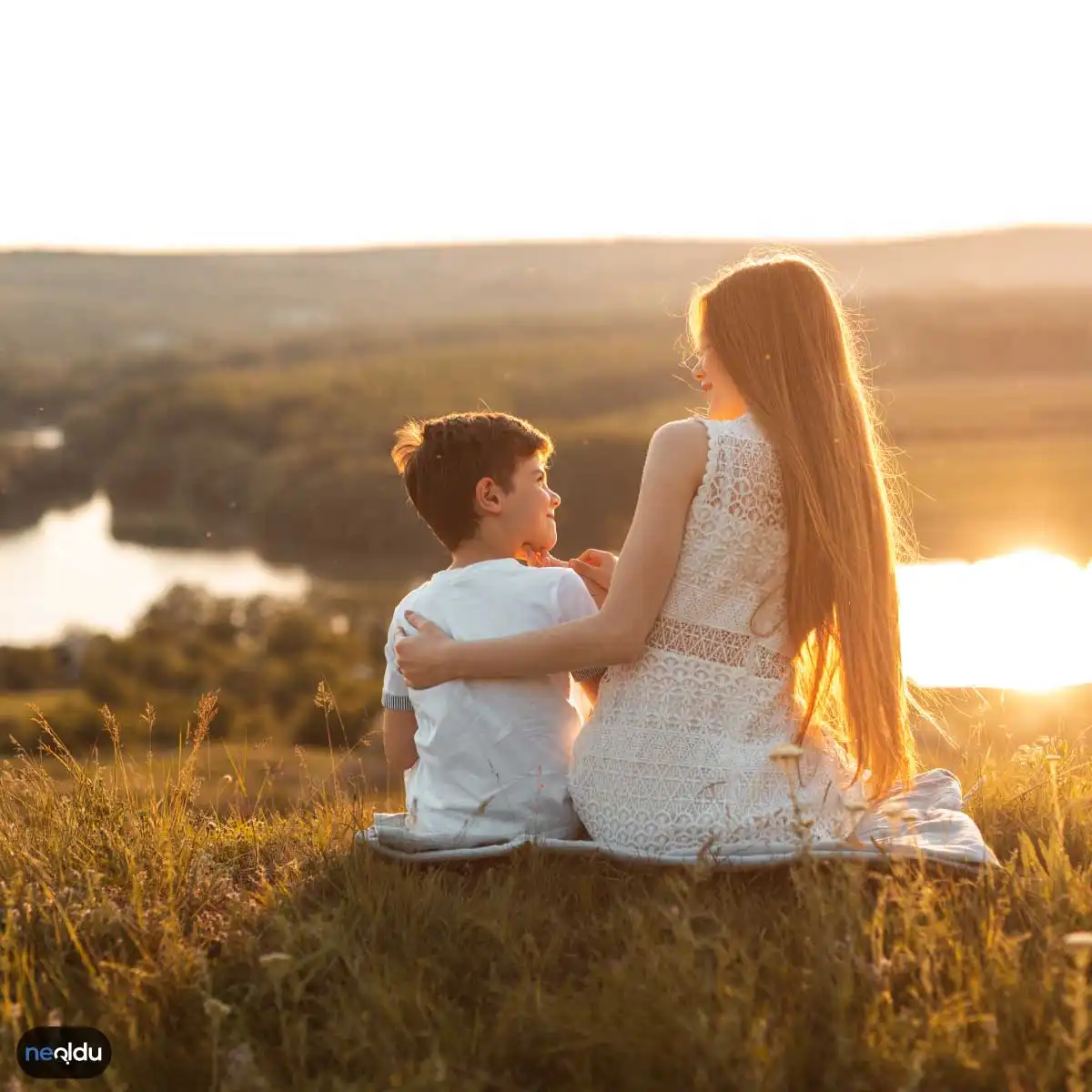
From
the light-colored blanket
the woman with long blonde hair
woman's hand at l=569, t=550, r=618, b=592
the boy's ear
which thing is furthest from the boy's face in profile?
the light-colored blanket

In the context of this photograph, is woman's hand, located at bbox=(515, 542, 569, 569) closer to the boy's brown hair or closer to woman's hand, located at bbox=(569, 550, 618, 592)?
woman's hand, located at bbox=(569, 550, 618, 592)

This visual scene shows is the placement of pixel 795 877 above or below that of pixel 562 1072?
above

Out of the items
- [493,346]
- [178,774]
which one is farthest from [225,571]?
[178,774]

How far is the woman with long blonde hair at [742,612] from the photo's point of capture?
2910 mm

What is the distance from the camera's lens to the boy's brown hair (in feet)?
10.1

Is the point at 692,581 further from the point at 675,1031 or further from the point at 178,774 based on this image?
the point at 178,774

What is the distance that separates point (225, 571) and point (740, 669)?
53003 millimetres

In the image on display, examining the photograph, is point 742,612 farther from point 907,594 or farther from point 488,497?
point 907,594

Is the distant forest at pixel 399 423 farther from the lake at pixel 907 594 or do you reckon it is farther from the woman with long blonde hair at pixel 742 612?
the woman with long blonde hair at pixel 742 612

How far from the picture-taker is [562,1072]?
7.20 feet

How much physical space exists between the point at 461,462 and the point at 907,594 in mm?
21316

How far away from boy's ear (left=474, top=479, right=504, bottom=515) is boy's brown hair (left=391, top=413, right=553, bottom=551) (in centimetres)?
1

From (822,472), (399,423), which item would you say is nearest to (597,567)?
(822,472)

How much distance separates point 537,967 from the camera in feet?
8.23
